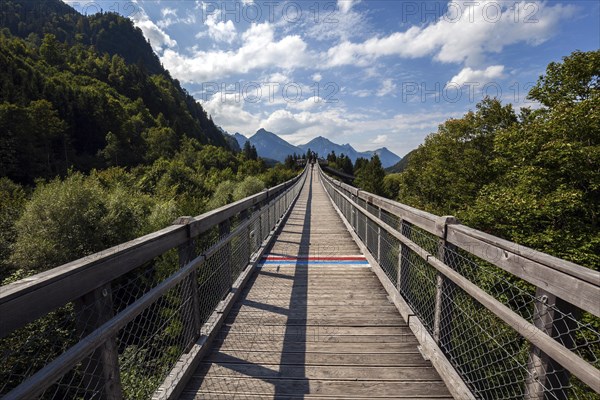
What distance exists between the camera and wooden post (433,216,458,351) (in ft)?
8.68

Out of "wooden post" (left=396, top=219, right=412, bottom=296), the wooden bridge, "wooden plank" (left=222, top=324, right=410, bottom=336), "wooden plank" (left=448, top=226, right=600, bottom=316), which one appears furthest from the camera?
"wooden post" (left=396, top=219, right=412, bottom=296)

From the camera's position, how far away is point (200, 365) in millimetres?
2828

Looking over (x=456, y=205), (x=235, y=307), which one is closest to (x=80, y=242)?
(x=235, y=307)

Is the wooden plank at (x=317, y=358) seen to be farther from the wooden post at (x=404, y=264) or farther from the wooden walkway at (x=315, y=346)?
the wooden post at (x=404, y=264)

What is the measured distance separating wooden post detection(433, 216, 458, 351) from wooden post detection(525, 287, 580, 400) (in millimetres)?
966

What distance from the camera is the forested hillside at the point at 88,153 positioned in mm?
12281

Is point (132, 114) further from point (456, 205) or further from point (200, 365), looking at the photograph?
point (200, 365)

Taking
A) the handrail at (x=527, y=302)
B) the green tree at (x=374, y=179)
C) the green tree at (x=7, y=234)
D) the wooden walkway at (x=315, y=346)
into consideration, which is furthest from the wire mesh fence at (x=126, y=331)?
the green tree at (x=374, y=179)

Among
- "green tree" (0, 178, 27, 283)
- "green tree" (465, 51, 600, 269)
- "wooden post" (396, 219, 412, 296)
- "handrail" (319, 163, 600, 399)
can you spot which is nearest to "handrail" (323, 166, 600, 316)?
"handrail" (319, 163, 600, 399)

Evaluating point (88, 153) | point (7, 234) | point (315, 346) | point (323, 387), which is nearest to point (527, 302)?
point (323, 387)

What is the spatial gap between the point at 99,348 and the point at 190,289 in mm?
1213

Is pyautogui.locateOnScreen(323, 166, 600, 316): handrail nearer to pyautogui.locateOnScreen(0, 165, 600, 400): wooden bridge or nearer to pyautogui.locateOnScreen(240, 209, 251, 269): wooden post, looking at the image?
pyautogui.locateOnScreen(0, 165, 600, 400): wooden bridge

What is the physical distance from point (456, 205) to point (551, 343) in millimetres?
28176

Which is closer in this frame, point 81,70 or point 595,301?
point 595,301
